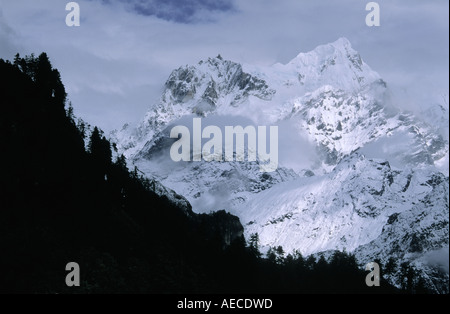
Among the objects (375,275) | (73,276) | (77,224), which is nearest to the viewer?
(73,276)

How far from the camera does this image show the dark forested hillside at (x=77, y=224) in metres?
105

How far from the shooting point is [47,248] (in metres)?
105

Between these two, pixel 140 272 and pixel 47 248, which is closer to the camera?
pixel 47 248

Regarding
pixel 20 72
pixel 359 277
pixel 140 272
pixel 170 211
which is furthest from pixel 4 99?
pixel 359 277

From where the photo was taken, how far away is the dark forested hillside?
104625 millimetres

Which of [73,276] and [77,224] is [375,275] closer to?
[77,224]

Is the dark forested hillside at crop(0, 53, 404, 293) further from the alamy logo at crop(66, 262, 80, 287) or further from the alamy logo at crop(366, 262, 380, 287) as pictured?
the alamy logo at crop(366, 262, 380, 287)

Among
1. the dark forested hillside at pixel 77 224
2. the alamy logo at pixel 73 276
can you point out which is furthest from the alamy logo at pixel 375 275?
the alamy logo at pixel 73 276

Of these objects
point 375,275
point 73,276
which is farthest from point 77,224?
point 375,275

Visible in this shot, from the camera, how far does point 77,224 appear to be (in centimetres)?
11494

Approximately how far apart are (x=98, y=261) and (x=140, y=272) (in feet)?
25.9

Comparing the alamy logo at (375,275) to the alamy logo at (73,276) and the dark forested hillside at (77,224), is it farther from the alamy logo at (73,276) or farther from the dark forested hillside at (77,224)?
the alamy logo at (73,276)
